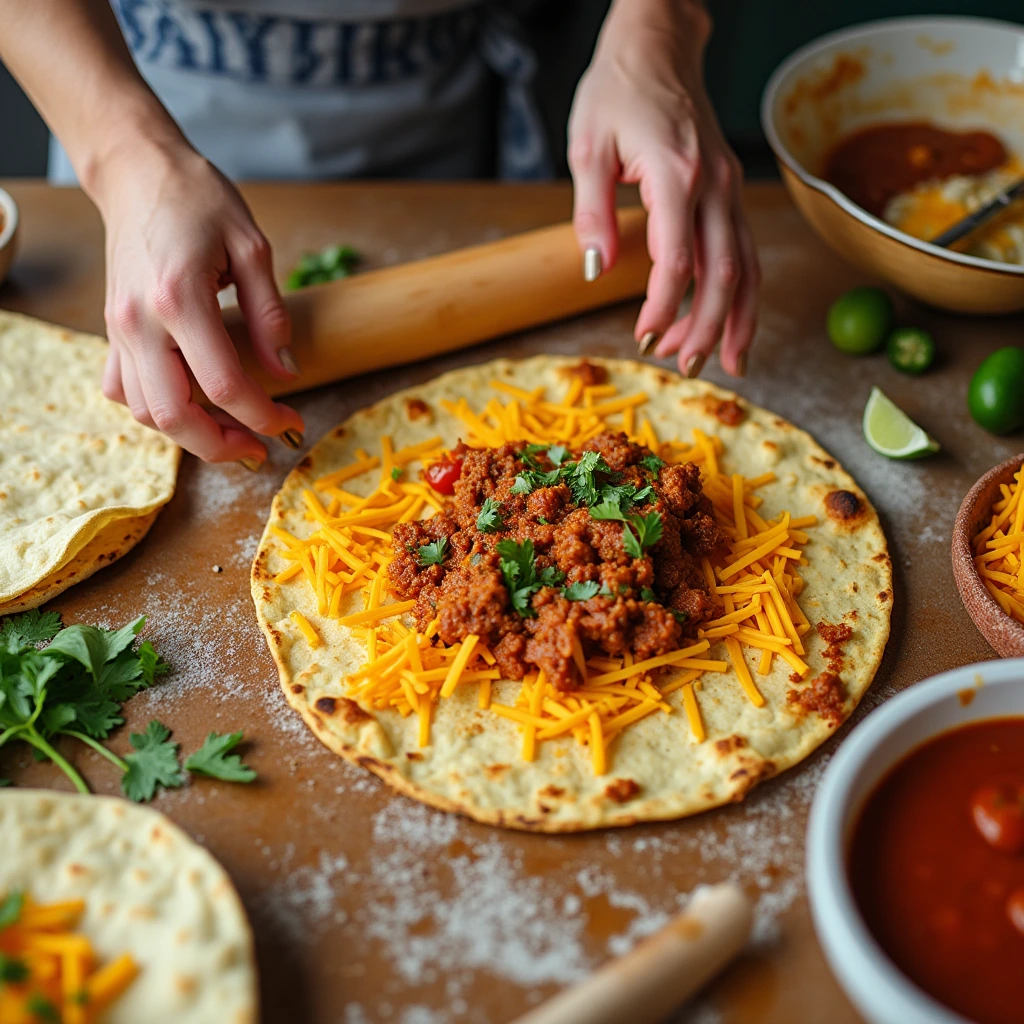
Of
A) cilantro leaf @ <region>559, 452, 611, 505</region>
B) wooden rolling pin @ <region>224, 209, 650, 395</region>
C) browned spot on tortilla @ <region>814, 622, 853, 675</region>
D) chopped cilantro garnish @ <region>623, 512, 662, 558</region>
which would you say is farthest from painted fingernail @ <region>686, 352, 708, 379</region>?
browned spot on tortilla @ <region>814, 622, 853, 675</region>

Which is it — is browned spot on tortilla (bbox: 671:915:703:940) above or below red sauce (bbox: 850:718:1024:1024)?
above

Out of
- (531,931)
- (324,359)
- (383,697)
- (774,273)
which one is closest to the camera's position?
(531,931)

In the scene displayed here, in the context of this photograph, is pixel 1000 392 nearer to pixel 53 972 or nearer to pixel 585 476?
pixel 585 476

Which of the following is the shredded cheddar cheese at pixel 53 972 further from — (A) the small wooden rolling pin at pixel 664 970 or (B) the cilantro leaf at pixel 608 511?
(B) the cilantro leaf at pixel 608 511

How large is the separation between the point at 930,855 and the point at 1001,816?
0.17 m

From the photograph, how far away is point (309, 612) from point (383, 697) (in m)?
0.39

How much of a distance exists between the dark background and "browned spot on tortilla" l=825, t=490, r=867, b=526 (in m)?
3.32

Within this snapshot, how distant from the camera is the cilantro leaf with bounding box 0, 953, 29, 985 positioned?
6.37 ft

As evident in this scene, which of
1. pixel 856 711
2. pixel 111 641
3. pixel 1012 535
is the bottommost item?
pixel 856 711

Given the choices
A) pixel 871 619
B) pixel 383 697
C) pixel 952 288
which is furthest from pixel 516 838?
pixel 952 288

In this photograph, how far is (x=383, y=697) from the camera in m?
2.58

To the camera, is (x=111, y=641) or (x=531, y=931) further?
(x=111, y=641)

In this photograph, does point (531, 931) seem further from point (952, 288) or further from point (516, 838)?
point (952, 288)

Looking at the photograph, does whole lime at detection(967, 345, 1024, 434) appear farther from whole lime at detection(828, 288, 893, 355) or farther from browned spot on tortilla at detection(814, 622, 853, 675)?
browned spot on tortilla at detection(814, 622, 853, 675)
